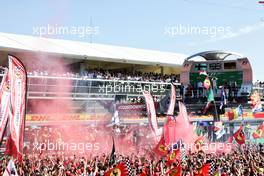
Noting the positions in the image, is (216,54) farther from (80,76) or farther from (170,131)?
(170,131)

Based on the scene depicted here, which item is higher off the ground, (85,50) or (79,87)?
(85,50)

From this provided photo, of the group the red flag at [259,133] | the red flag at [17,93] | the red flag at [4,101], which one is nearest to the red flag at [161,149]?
the red flag at [259,133]

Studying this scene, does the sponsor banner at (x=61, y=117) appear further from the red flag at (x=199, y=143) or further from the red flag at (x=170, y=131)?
the red flag at (x=199, y=143)

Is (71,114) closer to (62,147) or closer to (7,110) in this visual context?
(62,147)

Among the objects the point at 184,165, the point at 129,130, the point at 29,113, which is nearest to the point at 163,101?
the point at 129,130

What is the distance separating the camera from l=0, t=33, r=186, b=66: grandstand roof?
33.9 m

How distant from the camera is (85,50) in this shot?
38.5 m

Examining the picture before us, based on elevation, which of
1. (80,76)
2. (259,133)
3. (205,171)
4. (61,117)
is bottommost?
(205,171)

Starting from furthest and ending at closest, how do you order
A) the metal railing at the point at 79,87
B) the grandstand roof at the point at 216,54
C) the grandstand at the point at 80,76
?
the grandstand roof at the point at 216,54, the metal railing at the point at 79,87, the grandstand at the point at 80,76

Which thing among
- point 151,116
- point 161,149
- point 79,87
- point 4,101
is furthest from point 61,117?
point 4,101

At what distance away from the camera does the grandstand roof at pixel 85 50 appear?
33938 mm

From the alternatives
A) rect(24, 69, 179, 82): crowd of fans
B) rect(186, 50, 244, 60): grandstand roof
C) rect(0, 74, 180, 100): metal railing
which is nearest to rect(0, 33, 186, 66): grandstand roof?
rect(24, 69, 179, 82): crowd of fans

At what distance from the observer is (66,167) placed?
48.5 ft

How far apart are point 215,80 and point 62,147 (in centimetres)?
1665
